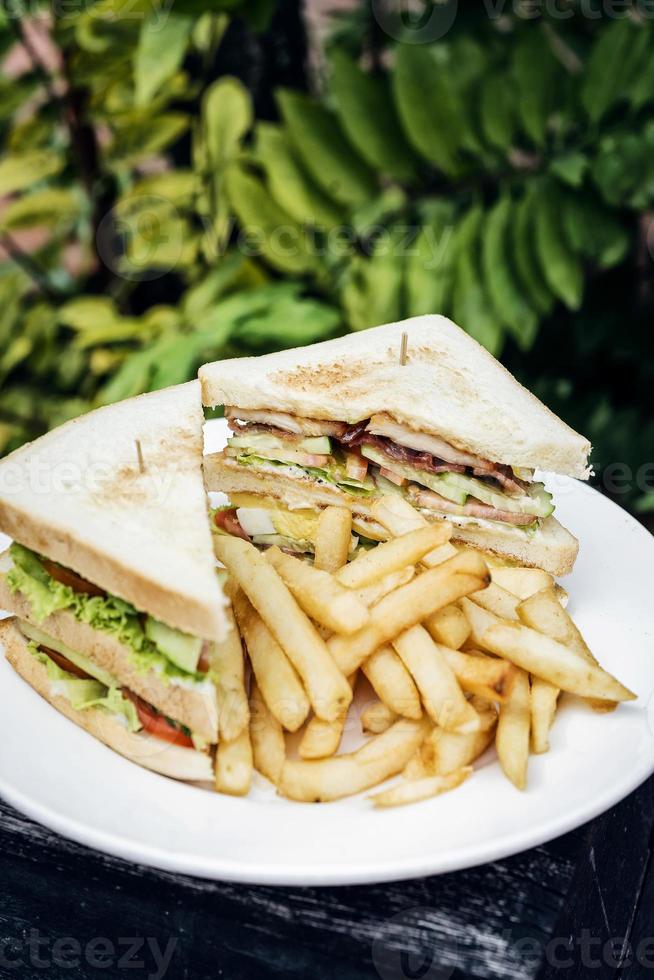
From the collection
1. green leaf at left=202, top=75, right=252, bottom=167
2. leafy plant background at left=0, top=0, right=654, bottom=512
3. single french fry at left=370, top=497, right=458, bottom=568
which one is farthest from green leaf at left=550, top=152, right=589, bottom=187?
single french fry at left=370, top=497, right=458, bottom=568

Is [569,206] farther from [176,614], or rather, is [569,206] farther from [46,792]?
[46,792]

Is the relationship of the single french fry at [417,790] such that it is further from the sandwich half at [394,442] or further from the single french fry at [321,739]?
the sandwich half at [394,442]

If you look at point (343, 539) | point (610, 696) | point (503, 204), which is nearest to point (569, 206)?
point (503, 204)

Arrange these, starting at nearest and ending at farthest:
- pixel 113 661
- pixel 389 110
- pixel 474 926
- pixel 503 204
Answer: pixel 474 926 < pixel 113 661 < pixel 503 204 < pixel 389 110

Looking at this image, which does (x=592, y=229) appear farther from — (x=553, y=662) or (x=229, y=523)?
(x=553, y=662)

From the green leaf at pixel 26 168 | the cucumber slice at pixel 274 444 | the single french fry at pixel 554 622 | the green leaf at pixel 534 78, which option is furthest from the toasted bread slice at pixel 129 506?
the green leaf at pixel 26 168

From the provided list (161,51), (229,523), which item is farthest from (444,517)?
(161,51)
